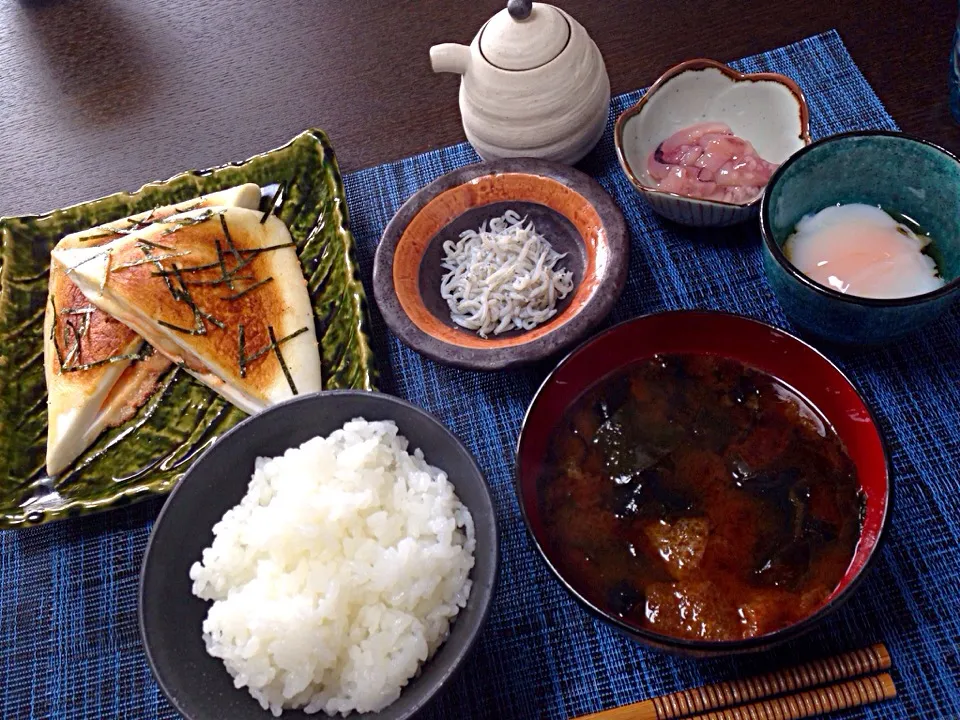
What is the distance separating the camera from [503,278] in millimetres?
1779

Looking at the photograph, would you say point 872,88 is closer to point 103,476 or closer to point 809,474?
point 809,474

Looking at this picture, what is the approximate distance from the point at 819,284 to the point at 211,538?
126 centimetres

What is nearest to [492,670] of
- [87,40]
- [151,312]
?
[151,312]

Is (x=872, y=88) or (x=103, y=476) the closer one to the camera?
(x=103, y=476)

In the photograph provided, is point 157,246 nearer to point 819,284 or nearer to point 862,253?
point 819,284

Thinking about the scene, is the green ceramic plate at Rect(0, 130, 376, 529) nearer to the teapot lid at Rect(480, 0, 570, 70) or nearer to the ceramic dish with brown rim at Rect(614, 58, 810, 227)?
the teapot lid at Rect(480, 0, 570, 70)

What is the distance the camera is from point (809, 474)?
1.37 m

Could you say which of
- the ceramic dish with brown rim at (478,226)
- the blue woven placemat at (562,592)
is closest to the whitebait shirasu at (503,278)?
the ceramic dish with brown rim at (478,226)

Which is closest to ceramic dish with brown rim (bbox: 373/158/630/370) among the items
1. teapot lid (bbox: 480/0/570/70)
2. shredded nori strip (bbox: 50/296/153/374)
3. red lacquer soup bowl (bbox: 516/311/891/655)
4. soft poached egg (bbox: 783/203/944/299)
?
red lacquer soup bowl (bbox: 516/311/891/655)

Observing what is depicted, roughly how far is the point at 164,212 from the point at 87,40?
1259 millimetres

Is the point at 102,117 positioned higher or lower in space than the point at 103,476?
higher

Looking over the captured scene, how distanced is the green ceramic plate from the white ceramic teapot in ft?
1.40

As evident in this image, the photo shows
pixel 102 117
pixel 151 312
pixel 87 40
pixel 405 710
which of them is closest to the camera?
pixel 405 710

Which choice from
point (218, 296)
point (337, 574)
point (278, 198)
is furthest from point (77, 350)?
point (337, 574)
